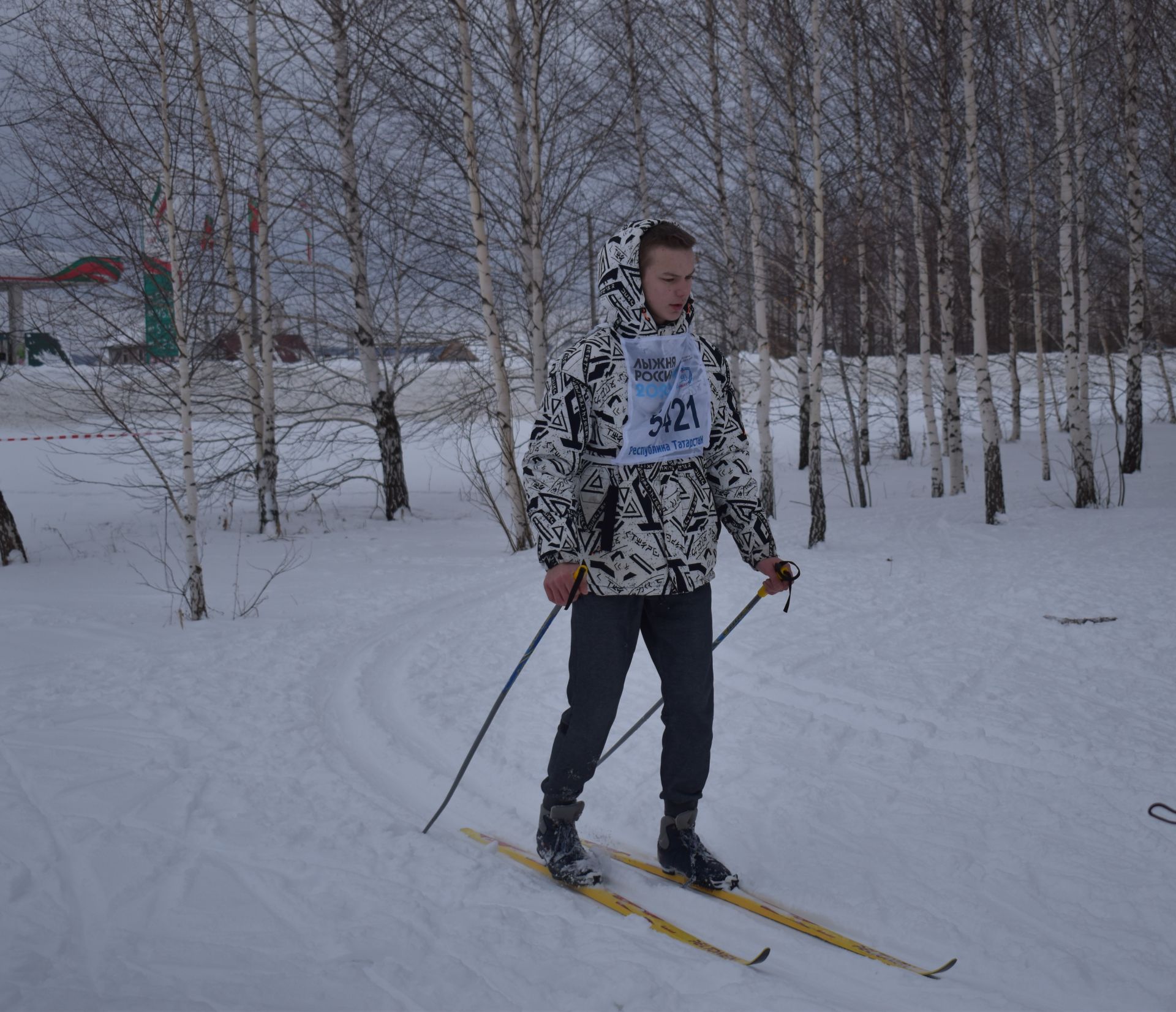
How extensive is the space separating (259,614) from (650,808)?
434cm

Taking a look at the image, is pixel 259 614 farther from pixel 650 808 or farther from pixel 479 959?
pixel 479 959

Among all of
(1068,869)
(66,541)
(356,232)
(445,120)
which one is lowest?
(1068,869)

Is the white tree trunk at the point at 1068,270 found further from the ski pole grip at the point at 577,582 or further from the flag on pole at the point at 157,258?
the ski pole grip at the point at 577,582

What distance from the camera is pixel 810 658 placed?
17.1 ft

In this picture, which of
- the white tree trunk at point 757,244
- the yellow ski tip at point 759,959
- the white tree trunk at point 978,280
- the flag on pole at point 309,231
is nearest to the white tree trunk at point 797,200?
the white tree trunk at point 757,244

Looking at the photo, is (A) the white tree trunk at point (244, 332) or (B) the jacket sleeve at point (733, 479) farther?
(A) the white tree trunk at point (244, 332)

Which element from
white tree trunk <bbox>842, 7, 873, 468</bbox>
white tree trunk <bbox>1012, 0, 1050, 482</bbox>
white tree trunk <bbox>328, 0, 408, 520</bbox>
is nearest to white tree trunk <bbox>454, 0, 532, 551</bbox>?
white tree trunk <bbox>328, 0, 408, 520</bbox>

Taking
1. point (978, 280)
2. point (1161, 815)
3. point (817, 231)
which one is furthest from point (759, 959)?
point (978, 280)

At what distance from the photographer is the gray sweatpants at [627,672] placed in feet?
8.39

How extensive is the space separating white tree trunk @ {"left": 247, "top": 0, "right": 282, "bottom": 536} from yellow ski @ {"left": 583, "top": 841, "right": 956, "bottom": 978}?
9.37m

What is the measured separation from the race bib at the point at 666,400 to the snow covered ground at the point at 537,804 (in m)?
1.33

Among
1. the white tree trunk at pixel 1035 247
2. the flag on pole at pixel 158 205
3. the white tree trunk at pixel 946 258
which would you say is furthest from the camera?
the white tree trunk at pixel 1035 247

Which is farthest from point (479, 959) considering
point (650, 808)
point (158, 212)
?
point (158, 212)

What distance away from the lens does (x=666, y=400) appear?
2533 millimetres
